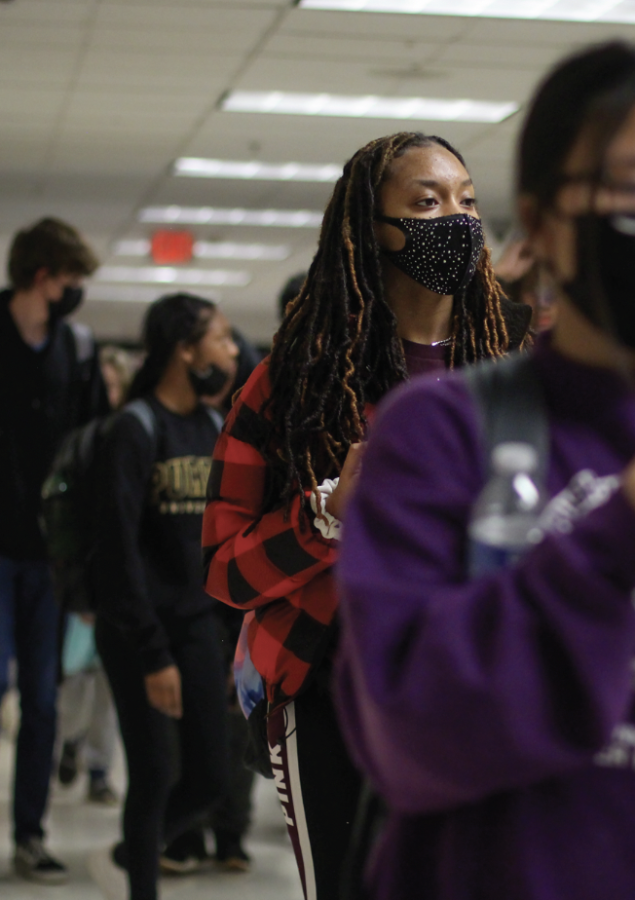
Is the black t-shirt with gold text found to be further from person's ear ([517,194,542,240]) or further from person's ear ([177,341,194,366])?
person's ear ([517,194,542,240])

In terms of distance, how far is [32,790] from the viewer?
12.6 feet

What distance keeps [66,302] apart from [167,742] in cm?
161

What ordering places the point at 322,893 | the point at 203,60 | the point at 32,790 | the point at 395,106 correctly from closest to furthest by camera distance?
the point at 322,893 → the point at 32,790 → the point at 203,60 → the point at 395,106

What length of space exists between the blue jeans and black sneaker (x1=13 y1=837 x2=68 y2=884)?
33 millimetres

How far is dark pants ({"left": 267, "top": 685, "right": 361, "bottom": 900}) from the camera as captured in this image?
5.51ft

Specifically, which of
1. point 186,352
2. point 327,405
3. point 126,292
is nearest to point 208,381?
point 186,352

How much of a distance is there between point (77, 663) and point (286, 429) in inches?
131

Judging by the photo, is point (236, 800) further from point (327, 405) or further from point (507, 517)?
point (507, 517)

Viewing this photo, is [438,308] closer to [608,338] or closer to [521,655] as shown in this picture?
[608,338]

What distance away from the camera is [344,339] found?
1.82m

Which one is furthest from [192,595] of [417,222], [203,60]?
[203,60]

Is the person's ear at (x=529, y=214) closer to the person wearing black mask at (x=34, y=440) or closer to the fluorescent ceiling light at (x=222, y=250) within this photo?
the person wearing black mask at (x=34, y=440)

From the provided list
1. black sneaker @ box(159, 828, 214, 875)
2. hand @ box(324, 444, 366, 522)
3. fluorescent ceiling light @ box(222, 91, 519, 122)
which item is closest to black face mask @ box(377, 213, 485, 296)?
hand @ box(324, 444, 366, 522)

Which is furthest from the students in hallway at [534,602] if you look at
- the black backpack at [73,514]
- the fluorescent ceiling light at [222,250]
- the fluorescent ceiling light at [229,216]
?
the fluorescent ceiling light at [222,250]
